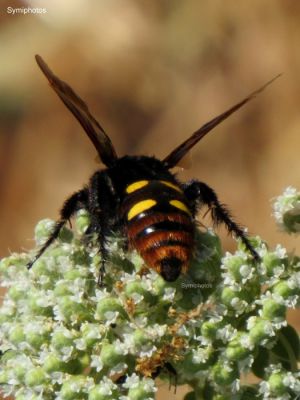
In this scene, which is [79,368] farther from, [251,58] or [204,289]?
[251,58]

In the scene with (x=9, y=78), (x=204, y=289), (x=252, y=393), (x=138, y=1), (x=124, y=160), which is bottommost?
(x=252, y=393)

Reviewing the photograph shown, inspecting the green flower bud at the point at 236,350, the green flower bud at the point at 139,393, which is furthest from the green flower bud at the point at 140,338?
the green flower bud at the point at 236,350

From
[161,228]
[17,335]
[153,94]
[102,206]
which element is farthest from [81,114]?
[153,94]

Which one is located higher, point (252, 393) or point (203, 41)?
point (203, 41)

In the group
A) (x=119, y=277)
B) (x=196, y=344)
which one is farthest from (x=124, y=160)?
(x=196, y=344)

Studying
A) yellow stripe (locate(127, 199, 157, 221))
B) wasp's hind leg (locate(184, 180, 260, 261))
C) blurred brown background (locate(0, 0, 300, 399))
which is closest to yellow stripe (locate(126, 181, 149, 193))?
yellow stripe (locate(127, 199, 157, 221))
